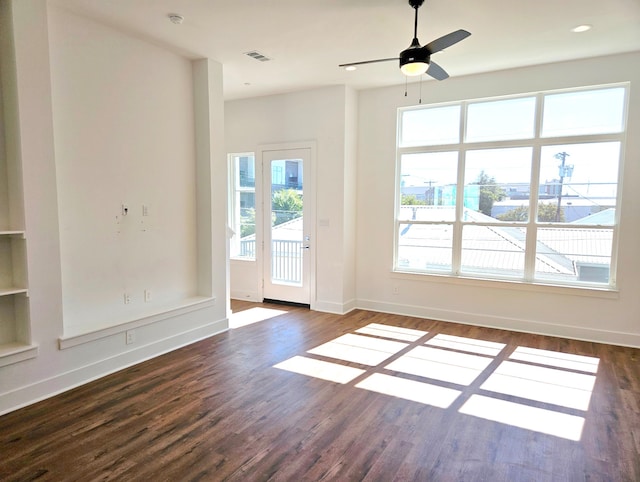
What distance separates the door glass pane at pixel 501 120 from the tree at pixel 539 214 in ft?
2.79

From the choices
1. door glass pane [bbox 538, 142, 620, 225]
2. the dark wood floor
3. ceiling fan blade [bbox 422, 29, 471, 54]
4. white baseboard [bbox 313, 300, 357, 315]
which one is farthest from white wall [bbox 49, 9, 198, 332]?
door glass pane [bbox 538, 142, 620, 225]

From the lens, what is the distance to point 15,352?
112 inches

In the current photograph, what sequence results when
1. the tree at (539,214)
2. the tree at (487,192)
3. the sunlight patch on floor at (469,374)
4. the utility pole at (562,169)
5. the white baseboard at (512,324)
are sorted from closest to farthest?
1. the sunlight patch on floor at (469,374)
2. the white baseboard at (512,324)
3. the utility pole at (562,169)
4. the tree at (539,214)
5. the tree at (487,192)

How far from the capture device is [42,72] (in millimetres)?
2939

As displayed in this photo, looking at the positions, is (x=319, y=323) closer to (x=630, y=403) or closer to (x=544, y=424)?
(x=544, y=424)

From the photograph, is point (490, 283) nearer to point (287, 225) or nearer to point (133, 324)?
point (287, 225)

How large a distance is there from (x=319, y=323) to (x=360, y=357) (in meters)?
1.20

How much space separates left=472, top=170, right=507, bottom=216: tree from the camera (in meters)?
4.91

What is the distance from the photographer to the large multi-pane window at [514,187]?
441cm

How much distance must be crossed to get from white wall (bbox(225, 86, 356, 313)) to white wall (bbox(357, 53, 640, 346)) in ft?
0.82

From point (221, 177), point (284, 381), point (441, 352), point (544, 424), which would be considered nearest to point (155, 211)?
point (221, 177)

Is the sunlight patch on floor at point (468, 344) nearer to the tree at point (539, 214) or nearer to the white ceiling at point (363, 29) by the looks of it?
the tree at point (539, 214)

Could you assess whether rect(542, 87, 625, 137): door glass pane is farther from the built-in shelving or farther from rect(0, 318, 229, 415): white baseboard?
the built-in shelving

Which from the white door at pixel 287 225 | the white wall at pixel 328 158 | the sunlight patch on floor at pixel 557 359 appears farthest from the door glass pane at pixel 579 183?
the white door at pixel 287 225
